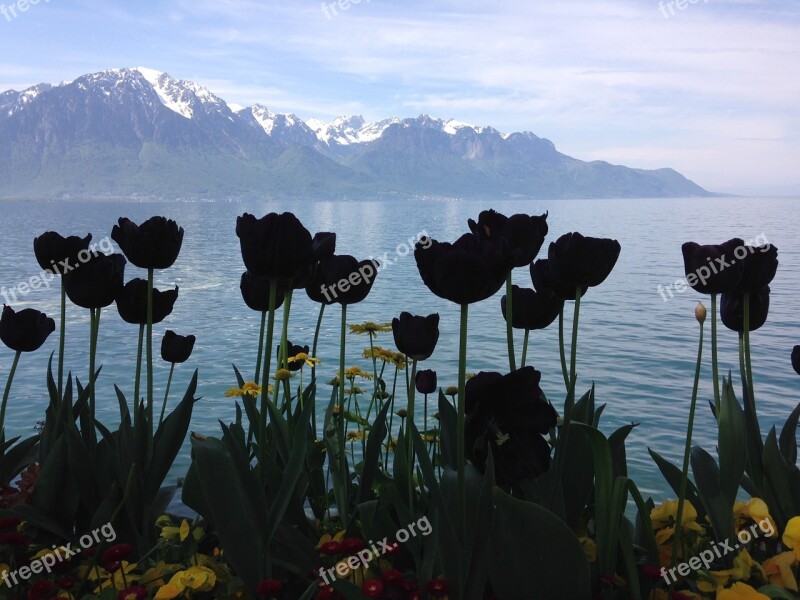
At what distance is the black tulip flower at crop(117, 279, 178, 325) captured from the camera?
2.19 metres

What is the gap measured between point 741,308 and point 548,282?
55 centimetres

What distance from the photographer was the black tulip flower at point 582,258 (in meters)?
1.72

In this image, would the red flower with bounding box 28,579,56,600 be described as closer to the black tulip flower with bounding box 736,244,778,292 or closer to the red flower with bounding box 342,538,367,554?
the red flower with bounding box 342,538,367,554

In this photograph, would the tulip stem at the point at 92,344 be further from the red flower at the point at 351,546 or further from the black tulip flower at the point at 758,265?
the black tulip flower at the point at 758,265

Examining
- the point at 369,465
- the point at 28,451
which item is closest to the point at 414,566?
the point at 369,465

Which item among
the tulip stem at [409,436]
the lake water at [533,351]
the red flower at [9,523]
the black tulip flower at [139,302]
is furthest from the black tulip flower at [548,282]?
the lake water at [533,351]

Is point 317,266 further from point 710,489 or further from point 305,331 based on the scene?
point 305,331

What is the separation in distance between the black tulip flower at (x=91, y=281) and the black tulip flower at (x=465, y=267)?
0.91 m

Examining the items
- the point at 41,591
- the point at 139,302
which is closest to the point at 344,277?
the point at 139,302

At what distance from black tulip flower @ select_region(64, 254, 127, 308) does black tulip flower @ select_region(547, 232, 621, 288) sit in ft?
3.45

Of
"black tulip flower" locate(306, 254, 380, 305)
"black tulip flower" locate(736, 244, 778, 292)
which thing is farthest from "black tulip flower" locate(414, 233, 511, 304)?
"black tulip flower" locate(736, 244, 778, 292)

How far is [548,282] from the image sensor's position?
1944 millimetres

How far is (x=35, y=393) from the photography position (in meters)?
7.55

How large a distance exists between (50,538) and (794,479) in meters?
1.92
